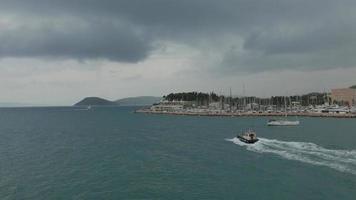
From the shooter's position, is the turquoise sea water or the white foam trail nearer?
the turquoise sea water

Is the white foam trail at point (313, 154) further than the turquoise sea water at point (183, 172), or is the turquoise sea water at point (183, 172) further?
the white foam trail at point (313, 154)

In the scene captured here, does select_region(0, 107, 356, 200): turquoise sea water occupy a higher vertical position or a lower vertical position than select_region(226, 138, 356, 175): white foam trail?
lower

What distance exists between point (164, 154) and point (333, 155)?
30833 mm

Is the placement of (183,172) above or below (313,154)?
below

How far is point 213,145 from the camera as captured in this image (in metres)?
80.1

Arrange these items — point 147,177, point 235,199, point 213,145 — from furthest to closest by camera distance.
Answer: point 213,145
point 147,177
point 235,199

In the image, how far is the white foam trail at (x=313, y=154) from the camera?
51.4m

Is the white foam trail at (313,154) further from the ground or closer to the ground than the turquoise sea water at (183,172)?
further from the ground

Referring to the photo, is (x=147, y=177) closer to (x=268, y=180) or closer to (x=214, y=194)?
(x=214, y=194)

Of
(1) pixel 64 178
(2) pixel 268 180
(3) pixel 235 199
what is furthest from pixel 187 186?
(1) pixel 64 178

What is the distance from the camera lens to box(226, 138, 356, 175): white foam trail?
5138 centimetres

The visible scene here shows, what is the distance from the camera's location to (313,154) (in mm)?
61344

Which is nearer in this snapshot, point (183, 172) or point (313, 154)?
point (183, 172)

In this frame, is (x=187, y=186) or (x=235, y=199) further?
(x=187, y=186)
